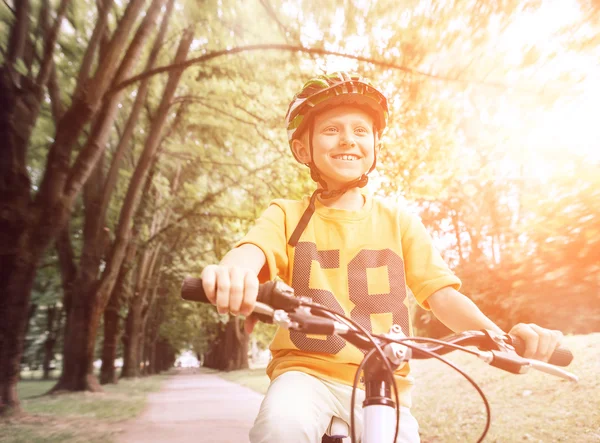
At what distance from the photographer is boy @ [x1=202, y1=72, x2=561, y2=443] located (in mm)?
1919

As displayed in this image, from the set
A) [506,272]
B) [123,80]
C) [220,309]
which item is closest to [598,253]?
[506,272]

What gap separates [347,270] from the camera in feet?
7.68

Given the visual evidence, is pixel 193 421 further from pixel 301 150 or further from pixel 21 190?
pixel 301 150

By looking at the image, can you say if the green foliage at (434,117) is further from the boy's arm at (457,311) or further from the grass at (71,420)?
the grass at (71,420)

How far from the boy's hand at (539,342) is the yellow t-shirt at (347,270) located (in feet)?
1.63

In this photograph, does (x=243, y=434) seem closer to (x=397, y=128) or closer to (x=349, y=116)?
(x=397, y=128)

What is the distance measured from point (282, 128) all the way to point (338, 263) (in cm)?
849

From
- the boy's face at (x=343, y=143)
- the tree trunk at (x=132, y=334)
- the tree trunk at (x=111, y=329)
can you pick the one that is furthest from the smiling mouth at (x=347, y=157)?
the tree trunk at (x=132, y=334)

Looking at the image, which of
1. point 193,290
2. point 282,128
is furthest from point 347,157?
point 282,128

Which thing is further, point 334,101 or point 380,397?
point 334,101

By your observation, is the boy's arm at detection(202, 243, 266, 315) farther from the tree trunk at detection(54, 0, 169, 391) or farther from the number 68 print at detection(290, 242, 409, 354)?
the tree trunk at detection(54, 0, 169, 391)

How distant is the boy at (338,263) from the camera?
1.92 meters

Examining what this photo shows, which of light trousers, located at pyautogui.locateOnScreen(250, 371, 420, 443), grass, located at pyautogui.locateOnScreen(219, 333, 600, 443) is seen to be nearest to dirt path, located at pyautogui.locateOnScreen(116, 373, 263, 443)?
grass, located at pyautogui.locateOnScreen(219, 333, 600, 443)

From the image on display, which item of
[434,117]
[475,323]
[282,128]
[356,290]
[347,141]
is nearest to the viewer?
[475,323]
